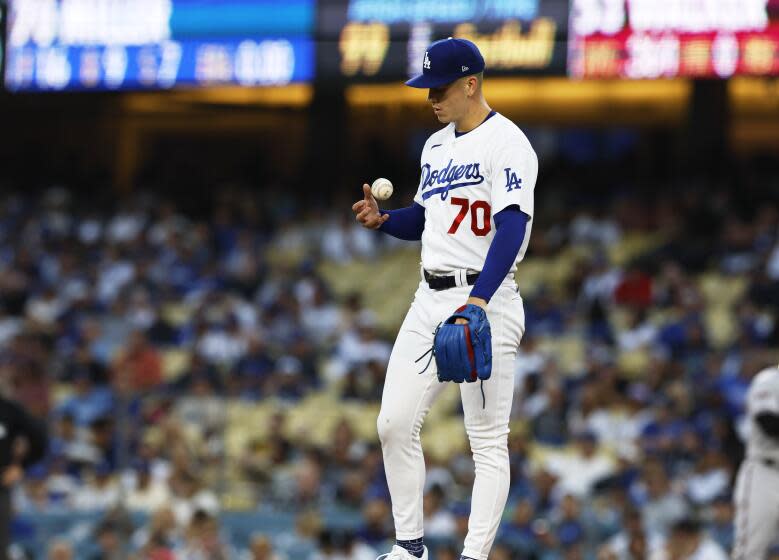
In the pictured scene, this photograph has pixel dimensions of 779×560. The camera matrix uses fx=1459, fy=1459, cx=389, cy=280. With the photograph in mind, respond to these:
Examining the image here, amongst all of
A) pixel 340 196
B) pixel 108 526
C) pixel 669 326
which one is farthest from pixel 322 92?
pixel 108 526

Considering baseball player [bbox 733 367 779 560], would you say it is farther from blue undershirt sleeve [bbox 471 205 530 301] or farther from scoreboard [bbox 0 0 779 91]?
scoreboard [bbox 0 0 779 91]

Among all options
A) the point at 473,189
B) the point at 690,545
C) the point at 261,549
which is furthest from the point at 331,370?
the point at 473,189

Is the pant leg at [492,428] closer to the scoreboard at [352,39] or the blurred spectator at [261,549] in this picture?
the blurred spectator at [261,549]

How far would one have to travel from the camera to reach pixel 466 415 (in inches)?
182

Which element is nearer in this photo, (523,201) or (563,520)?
(523,201)

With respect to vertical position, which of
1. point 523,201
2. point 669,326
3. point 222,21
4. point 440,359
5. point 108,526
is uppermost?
point 222,21

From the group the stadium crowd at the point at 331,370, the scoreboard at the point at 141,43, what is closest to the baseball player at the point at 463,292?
the stadium crowd at the point at 331,370

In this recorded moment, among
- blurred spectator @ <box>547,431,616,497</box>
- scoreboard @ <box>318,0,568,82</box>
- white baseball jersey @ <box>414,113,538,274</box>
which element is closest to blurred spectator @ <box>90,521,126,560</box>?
blurred spectator @ <box>547,431,616,497</box>

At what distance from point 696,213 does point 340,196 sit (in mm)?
3935

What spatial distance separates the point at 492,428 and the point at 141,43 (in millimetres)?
9706

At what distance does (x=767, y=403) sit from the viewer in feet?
21.6

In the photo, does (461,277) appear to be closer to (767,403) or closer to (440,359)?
(440,359)

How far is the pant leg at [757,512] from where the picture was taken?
6688mm

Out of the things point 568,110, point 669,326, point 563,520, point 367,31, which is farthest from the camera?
point 568,110
